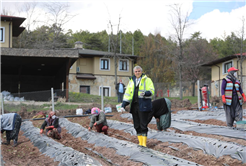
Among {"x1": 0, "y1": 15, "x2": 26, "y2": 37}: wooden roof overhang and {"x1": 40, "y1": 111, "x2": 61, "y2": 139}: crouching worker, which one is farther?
{"x1": 0, "y1": 15, "x2": 26, "y2": 37}: wooden roof overhang

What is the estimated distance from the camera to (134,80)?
686 cm

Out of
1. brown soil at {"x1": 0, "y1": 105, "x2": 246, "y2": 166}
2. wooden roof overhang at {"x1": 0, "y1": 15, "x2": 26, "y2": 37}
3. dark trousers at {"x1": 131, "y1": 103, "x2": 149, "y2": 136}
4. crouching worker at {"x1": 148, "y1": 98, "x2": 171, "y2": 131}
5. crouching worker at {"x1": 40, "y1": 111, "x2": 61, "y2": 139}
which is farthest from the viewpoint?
wooden roof overhang at {"x1": 0, "y1": 15, "x2": 26, "y2": 37}

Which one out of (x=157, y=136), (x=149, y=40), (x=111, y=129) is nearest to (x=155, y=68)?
(x=149, y=40)

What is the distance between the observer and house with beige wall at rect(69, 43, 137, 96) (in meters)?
34.2

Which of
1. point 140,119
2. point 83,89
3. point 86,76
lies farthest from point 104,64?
point 140,119

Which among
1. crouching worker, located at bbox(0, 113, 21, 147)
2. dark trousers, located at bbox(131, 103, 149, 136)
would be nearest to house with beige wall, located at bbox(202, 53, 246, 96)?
crouching worker, located at bbox(0, 113, 21, 147)

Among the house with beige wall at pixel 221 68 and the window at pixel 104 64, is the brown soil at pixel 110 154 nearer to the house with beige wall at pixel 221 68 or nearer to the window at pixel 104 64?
the house with beige wall at pixel 221 68

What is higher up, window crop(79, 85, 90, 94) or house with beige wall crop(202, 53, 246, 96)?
house with beige wall crop(202, 53, 246, 96)

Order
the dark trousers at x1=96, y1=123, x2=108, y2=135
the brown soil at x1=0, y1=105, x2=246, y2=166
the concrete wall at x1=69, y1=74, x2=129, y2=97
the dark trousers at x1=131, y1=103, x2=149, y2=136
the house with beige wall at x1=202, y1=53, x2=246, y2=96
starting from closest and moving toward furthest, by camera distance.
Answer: the brown soil at x1=0, y1=105, x2=246, y2=166 → the dark trousers at x1=131, y1=103, x2=149, y2=136 → the dark trousers at x1=96, y1=123, x2=108, y2=135 → the house with beige wall at x1=202, y1=53, x2=246, y2=96 → the concrete wall at x1=69, y1=74, x2=129, y2=97

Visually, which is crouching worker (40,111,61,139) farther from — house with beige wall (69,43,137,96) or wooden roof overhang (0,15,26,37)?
house with beige wall (69,43,137,96)

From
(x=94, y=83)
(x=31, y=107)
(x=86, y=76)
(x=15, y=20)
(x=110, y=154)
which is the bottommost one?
(x=110, y=154)

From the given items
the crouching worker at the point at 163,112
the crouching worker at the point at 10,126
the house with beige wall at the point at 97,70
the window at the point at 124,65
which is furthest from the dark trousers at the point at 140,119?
the window at the point at 124,65

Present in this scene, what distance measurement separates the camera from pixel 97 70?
35250 mm

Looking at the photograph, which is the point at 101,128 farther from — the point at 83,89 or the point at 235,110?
the point at 83,89
